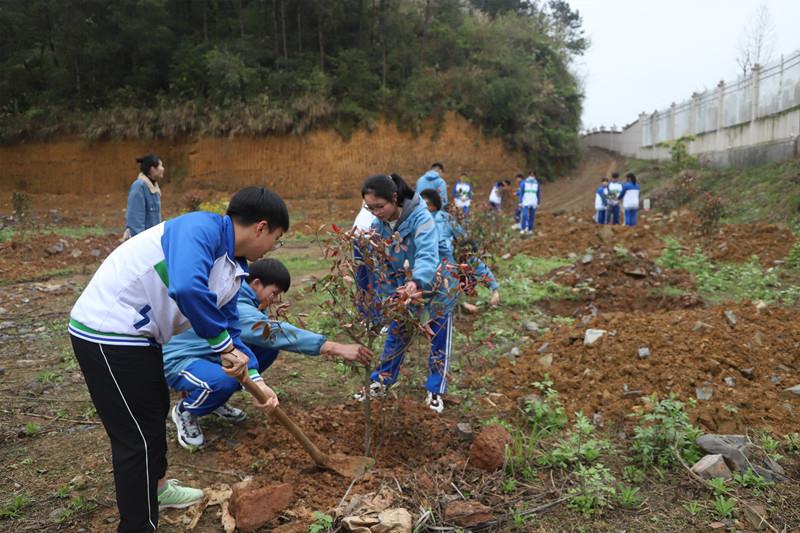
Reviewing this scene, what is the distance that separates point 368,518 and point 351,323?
949mm

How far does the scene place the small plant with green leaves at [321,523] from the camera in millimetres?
2493

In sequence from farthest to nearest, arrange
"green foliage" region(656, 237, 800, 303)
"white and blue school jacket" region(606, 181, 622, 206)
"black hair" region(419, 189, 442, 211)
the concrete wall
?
the concrete wall < "white and blue school jacket" region(606, 181, 622, 206) < "green foliage" region(656, 237, 800, 303) < "black hair" region(419, 189, 442, 211)

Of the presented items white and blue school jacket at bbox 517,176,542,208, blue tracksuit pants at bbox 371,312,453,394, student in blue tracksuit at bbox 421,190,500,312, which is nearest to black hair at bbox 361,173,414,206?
student in blue tracksuit at bbox 421,190,500,312

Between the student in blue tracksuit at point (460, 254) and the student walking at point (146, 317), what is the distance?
1156mm

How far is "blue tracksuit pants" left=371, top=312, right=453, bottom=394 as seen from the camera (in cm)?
339

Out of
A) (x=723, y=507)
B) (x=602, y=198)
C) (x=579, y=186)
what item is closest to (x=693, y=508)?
(x=723, y=507)

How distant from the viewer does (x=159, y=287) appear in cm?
233

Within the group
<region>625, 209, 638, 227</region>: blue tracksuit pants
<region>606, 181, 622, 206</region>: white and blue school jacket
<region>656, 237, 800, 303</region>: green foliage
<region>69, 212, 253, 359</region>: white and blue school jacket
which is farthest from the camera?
<region>606, 181, 622, 206</region>: white and blue school jacket

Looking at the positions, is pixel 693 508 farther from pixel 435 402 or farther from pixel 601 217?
pixel 601 217

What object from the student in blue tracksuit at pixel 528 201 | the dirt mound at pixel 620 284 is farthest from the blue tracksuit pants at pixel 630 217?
the dirt mound at pixel 620 284

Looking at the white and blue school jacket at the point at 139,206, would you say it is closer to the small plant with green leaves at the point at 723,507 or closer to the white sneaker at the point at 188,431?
the white sneaker at the point at 188,431

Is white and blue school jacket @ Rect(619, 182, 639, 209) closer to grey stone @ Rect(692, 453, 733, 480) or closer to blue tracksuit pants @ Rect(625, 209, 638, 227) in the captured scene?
blue tracksuit pants @ Rect(625, 209, 638, 227)

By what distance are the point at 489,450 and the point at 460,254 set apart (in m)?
2.75

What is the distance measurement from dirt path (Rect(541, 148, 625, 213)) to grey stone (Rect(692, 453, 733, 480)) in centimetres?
1788
